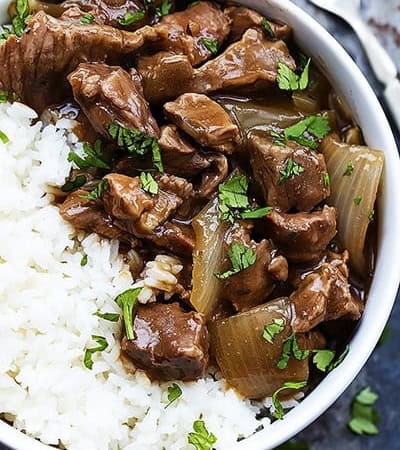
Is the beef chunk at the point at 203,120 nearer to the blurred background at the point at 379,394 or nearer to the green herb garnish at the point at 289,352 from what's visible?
the green herb garnish at the point at 289,352

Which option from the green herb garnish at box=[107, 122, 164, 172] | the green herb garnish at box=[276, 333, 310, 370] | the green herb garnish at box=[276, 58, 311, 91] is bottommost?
the green herb garnish at box=[276, 333, 310, 370]

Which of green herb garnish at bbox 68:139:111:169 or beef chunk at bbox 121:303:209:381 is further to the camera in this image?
green herb garnish at bbox 68:139:111:169

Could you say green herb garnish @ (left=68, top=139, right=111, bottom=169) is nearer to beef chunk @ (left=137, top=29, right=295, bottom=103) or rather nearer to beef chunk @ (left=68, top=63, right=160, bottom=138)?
beef chunk @ (left=68, top=63, right=160, bottom=138)

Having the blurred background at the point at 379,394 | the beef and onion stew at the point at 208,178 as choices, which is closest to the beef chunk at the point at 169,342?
the beef and onion stew at the point at 208,178

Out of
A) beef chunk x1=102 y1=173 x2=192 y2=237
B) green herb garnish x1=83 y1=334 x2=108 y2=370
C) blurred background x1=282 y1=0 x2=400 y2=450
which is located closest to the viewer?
beef chunk x1=102 y1=173 x2=192 y2=237

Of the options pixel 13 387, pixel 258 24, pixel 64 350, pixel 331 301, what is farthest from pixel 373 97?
pixel 13 387

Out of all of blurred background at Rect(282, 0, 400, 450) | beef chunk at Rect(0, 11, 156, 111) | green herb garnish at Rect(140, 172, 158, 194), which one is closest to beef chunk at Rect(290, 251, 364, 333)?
green herb garnish at Rect(140, 172, 158, 194)
